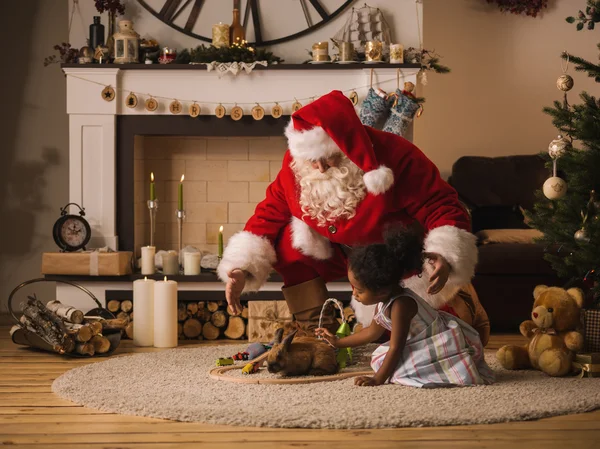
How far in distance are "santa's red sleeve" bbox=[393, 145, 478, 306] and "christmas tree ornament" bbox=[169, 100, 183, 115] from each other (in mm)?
1507

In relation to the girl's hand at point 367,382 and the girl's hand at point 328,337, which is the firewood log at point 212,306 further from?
the girl's hand at point 367,382

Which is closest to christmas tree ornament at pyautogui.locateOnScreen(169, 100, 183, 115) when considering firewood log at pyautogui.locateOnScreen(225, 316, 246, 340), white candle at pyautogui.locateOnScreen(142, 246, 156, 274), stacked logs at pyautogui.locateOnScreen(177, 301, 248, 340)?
white candle at pyautogui.locateOnScreen(142, 246, 156, 274)

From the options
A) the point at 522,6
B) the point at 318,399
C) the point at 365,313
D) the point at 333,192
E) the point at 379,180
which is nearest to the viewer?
the point at 318,399

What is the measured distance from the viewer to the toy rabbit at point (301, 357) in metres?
2.87

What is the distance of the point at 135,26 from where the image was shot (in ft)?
14.4

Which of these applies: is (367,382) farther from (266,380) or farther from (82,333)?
(82,333)

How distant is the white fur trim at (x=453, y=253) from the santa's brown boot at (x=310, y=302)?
431 millimetres

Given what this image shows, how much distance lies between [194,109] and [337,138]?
1440 millimetres

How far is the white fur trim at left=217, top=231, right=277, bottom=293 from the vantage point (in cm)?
314

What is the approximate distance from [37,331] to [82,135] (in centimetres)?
112

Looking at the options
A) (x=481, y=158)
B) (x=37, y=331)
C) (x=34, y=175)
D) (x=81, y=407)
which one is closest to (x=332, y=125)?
(x=81, y=407)

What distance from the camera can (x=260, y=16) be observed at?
14.3 ft

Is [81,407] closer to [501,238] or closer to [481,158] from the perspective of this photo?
[501,238]

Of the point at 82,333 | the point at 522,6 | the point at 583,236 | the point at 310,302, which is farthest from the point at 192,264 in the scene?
the point at 522,6
